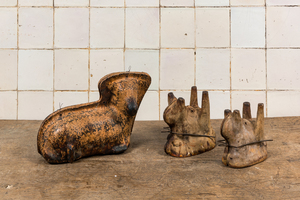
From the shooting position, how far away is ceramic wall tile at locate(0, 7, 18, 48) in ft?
6.10

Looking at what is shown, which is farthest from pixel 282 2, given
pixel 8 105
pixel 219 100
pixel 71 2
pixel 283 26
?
pixel 8 105

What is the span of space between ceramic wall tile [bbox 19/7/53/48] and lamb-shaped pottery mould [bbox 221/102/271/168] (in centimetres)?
137

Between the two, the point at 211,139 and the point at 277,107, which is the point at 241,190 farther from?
the point at 277,107

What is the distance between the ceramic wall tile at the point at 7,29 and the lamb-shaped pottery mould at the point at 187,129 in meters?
1.32

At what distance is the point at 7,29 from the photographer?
1.86 meters

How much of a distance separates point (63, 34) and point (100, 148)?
1050 mm

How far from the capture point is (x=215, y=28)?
184 centimetres

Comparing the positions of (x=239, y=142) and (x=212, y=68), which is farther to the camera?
(x=212, y=68)

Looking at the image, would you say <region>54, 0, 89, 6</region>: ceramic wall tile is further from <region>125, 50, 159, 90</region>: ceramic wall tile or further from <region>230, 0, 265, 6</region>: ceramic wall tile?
<region>230, 0, 265, 6</region>: ceramic wall tile

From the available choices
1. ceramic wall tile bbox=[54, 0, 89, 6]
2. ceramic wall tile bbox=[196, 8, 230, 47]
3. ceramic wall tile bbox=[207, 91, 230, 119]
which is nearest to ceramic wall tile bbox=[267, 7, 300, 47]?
ceramic wall tile bbox=[196, 8, 230, 47]

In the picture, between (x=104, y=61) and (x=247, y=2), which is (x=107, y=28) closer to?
(x=104, y=61)

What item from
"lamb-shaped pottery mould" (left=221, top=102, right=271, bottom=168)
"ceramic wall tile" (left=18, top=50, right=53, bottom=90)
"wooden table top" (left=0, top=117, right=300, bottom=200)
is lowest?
"wooden table top" (left=0, top=117, right=300, bottom=200)

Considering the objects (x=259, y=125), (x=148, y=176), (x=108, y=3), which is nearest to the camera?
(x=148, y=176)

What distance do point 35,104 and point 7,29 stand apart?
21.6 inches
